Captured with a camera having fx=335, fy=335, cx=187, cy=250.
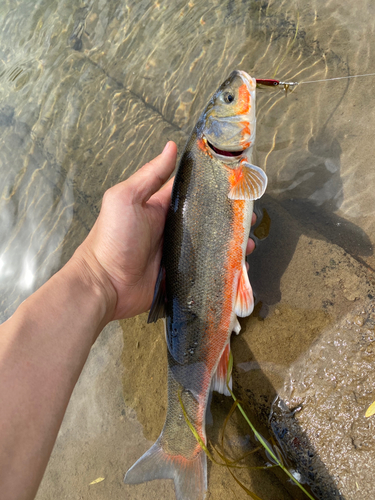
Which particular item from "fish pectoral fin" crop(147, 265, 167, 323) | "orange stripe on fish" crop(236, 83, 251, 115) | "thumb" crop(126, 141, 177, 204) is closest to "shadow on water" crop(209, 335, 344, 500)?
"fish pectoral fin" crop(147, 265, 167, 323)

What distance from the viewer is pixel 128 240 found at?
299 cm

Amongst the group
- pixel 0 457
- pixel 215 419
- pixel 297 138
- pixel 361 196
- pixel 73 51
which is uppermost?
pixel 73 51

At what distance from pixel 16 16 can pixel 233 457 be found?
357 inches

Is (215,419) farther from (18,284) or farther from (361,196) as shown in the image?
(18,284)

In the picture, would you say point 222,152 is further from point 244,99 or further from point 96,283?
point 96,283

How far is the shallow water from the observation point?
3055 mm

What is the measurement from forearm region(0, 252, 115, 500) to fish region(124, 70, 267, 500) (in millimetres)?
601

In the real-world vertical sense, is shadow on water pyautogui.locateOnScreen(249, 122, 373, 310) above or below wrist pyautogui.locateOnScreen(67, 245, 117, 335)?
below

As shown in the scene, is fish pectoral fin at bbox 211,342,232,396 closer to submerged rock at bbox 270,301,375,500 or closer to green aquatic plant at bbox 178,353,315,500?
green aquatic plant at bbox 178,353,315,500

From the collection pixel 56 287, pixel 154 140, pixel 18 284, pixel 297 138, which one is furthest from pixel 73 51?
pixel 56 287

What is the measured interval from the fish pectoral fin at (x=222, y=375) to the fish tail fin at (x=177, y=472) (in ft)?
1.69

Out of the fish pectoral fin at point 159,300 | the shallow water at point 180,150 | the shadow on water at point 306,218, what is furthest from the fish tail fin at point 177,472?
the shadow on water at point 306,218

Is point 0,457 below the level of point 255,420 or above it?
above

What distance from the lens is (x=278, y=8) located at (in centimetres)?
429
